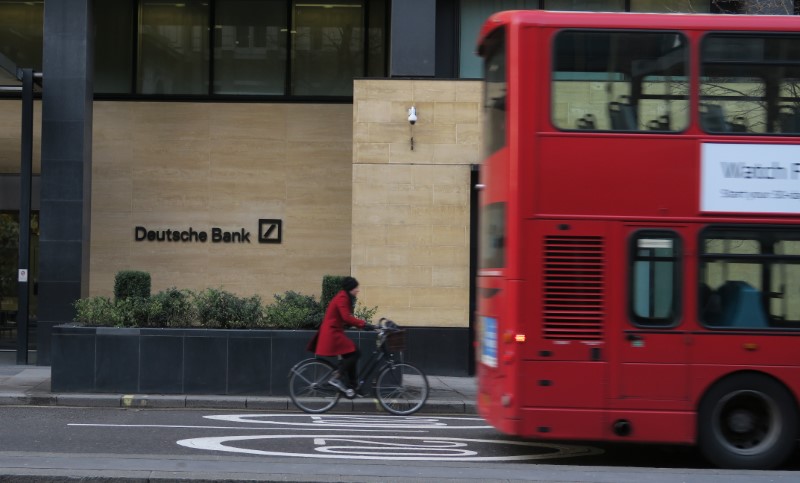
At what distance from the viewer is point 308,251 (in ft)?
63.2

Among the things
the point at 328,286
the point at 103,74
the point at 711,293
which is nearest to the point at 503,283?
the point at 711,293

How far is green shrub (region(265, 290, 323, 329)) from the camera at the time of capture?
1405 cm

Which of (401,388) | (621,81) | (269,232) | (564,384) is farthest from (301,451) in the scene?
(269,232)

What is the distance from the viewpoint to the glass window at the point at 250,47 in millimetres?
19422

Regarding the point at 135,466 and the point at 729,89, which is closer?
the point at 135,466

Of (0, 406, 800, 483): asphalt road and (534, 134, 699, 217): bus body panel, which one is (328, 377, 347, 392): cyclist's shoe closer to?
(0, 406, 800, 483): asphalt road

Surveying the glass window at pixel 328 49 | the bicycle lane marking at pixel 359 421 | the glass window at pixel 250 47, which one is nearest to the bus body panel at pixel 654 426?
the bicycle lane marking at pixel 359 421

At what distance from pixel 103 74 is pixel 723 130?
13951 mm

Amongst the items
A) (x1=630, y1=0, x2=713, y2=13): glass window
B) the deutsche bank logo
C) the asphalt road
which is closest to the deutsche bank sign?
the deutsche bank logo

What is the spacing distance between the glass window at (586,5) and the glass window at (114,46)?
333 inches

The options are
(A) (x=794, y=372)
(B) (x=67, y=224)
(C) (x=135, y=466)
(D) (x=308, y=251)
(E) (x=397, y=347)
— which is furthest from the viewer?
(D) (x=308, y=251)

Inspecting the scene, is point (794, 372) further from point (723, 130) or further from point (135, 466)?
point (135, 466)

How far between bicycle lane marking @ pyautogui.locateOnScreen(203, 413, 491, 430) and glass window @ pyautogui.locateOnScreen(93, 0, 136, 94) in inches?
372

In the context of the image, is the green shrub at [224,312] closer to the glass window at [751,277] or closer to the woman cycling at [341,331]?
the woman cycling at [341,331]
